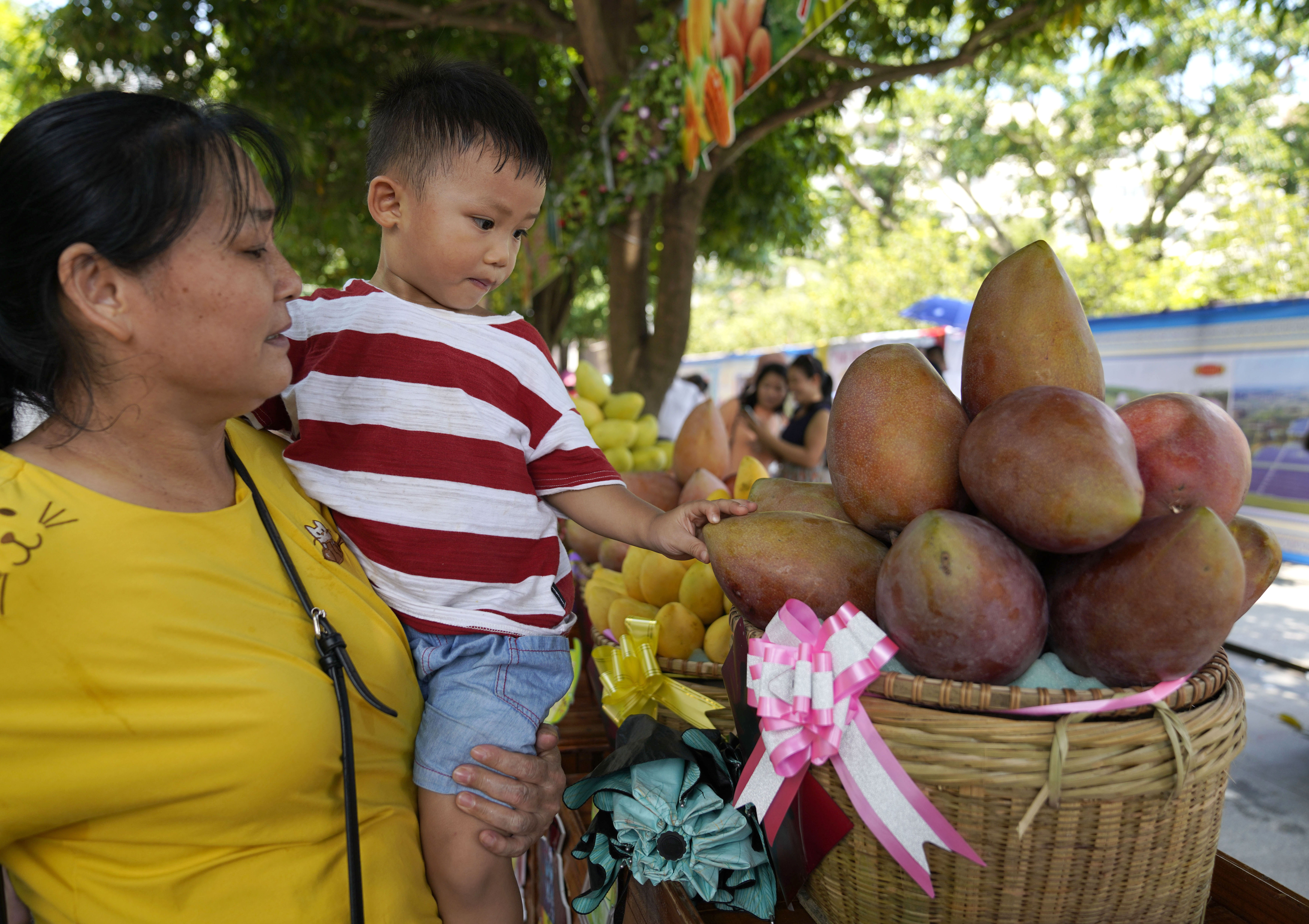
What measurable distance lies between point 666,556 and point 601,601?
0.57 metres

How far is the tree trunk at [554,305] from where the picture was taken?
8492 mm

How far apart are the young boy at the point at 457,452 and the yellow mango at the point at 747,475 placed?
29.7 inches

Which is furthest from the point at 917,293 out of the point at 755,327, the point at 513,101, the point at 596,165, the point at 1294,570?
the point at 513,101

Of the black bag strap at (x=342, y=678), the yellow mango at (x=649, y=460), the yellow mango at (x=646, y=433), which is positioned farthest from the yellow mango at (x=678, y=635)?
the yellow mango at (x=646, y=433)

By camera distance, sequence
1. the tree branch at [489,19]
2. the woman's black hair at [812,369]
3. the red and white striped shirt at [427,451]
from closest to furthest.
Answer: the red and white striped shirt at [427,451] → the tree branch at [489,19] → the woman's black hair at [812,369]

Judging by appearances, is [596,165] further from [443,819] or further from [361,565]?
[443,819]

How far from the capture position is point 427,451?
4.26 feet

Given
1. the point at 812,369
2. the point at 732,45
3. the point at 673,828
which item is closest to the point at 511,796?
the point at 673,828

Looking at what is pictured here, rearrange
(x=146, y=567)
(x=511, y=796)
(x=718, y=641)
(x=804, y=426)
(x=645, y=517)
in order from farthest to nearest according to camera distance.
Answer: (x=804, y=426) < (x=718, y=641) < (x=645, y=517) < (x=511, y=796) < (x=146, y=567)

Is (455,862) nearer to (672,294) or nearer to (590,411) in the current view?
(590,411)

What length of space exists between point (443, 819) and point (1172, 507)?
1060 millimetres

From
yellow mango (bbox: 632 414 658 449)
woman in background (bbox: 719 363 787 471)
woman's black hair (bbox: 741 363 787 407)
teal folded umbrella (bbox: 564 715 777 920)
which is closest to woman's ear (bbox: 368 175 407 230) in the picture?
teal folded umbrella (bbox: 564 715 777 920)

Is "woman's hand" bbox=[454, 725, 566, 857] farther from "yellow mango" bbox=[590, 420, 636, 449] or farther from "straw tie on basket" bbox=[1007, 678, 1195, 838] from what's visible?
"yellow mango" bbox=[590, 420, 636, 449]

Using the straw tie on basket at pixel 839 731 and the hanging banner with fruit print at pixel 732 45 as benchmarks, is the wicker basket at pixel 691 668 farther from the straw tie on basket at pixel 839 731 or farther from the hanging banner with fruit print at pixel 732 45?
the hanging banner with fruit print at pixel 732 45
